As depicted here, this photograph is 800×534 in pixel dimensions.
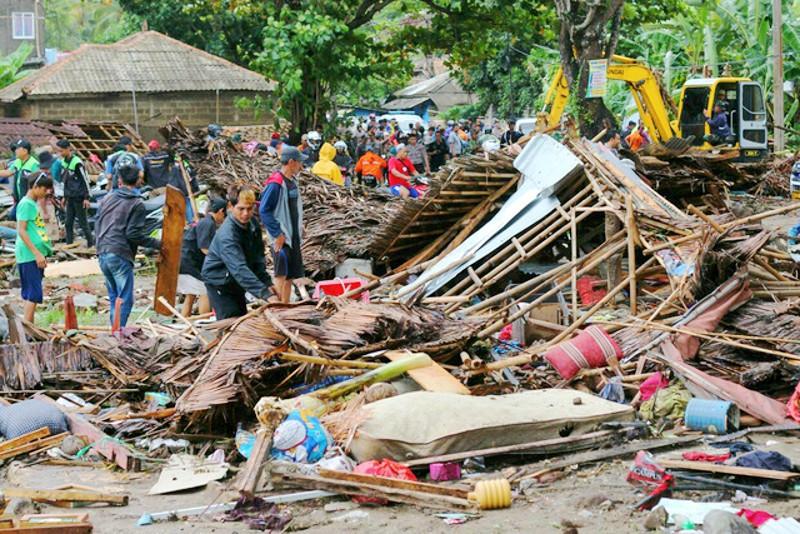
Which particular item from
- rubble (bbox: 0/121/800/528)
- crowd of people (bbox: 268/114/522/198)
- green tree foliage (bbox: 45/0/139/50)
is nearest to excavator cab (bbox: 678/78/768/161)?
crowd of people (bbox: 268/114/522/198)

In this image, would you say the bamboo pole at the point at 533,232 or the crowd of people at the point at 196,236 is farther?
the bamboo pole at the point at 533,232

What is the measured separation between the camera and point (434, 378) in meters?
8.00

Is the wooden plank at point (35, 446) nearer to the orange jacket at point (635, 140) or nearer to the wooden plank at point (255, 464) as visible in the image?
the wooden plank at point (255, 464)

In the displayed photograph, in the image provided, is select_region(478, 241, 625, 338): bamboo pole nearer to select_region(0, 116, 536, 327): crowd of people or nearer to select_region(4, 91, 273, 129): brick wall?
select_region(0, 116, 536, 327): crowd of people

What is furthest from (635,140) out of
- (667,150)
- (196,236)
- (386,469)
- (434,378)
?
(386,469)

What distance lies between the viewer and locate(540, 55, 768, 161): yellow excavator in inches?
1018

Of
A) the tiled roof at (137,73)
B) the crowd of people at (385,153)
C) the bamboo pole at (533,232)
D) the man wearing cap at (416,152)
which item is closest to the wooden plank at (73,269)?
the crowd of people at (385,153)

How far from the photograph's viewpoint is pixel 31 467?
25.1 feet

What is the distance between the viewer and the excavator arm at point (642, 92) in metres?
25.5

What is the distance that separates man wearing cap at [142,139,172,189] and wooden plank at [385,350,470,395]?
35.2 feet

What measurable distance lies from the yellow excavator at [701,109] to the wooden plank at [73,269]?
40.3ft

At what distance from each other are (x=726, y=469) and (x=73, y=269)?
39.4ft

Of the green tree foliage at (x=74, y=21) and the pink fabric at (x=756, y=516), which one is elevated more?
the green tree foliage at (x=74, y=21)

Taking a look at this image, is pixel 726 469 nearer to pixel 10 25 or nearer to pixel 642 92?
pixel 642 92
